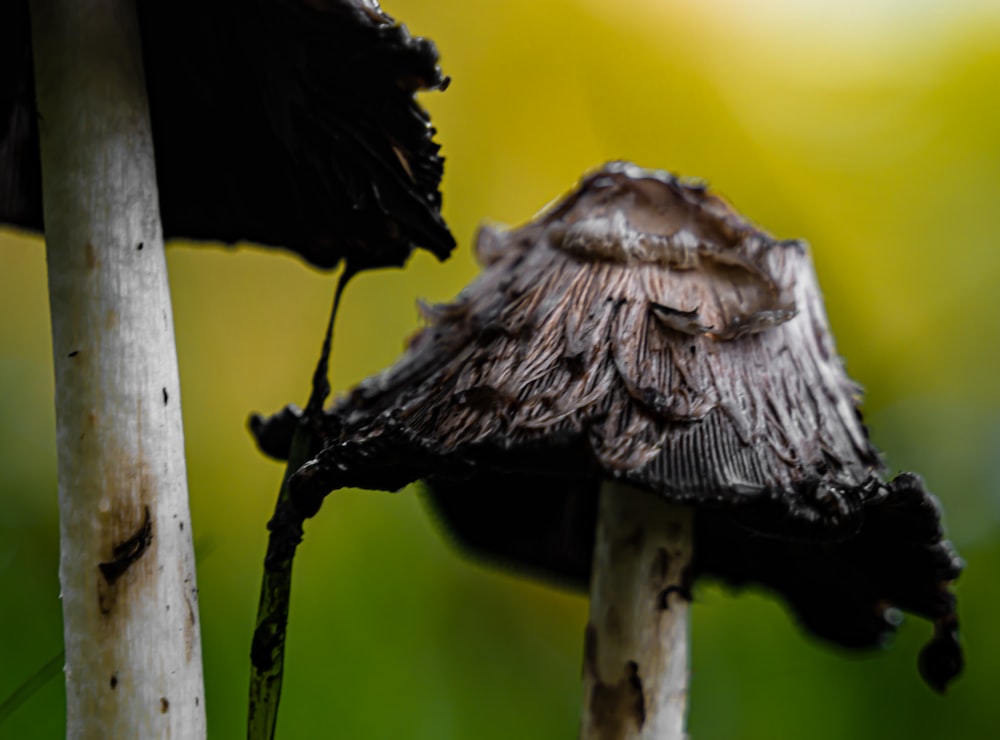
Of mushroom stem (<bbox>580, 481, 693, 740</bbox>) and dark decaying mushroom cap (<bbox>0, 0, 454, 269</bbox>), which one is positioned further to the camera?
mushroom stem (<bbox>580, 481, 693, 740</bbox>)

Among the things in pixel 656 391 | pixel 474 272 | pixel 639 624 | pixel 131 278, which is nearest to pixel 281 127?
pixel 131 278

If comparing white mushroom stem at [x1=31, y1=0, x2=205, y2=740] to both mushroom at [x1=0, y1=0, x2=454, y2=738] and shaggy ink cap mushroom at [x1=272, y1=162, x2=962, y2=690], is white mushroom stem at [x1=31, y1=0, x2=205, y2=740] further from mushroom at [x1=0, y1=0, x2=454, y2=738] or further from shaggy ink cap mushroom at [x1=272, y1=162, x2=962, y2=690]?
shaggy ink cap mushroom at [x1=272, y1=162, x2=962, y2=690]

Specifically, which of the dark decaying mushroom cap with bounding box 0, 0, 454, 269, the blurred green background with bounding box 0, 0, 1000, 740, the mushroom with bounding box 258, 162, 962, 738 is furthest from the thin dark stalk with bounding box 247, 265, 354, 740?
the blurred green background with bounding box 0, 0, 1000, 740

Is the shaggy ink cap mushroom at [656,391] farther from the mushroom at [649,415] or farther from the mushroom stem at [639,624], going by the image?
the mushroom stem at [639,624]

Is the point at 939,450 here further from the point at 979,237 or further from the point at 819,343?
the point at 819,343

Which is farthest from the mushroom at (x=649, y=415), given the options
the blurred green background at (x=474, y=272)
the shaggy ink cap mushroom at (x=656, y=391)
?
the blurred green background at (x=474, y=272)
